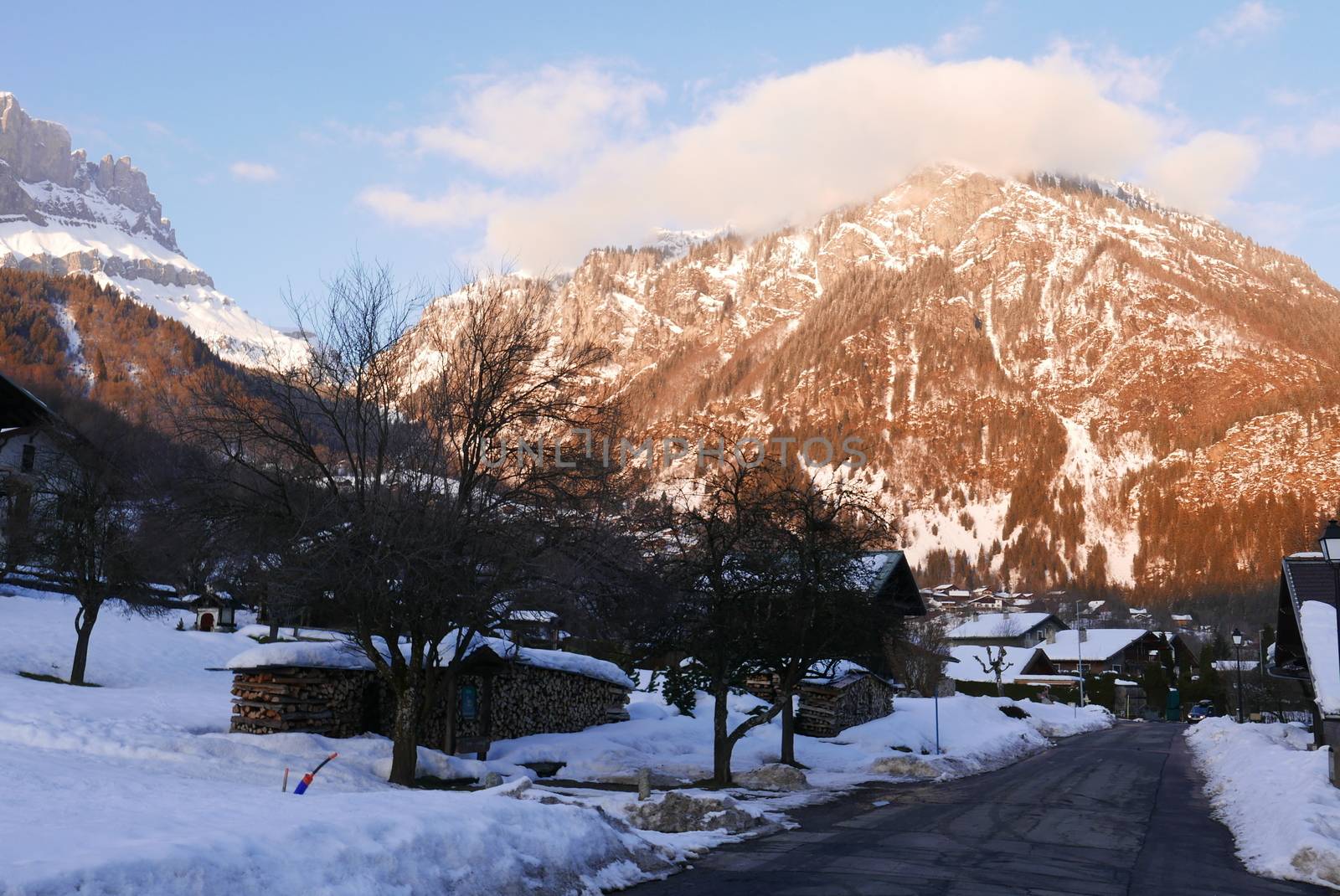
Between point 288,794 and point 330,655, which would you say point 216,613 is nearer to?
point 330,655

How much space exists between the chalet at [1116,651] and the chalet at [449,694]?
311 ft

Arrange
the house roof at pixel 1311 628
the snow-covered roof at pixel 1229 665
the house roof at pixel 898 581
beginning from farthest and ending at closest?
the snow-covered roof at pixel 1229 665 < the house roof at pixel 898 581 < the house roof at pixel 1311 628

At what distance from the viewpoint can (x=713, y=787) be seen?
24.2 m

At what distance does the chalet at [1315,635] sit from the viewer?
21.3 meters

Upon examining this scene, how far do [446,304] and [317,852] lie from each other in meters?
16.2

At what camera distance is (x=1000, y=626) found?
450ft

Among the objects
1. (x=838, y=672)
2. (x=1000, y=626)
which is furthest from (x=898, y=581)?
(x=1000, y=626)

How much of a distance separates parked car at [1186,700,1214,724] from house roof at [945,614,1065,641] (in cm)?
4180

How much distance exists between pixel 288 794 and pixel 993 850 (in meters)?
10.1

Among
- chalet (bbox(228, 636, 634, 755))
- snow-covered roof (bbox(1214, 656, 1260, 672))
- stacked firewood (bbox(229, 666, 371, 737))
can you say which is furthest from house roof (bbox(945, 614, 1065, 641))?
stacked firewood (bbox(229, 666, 371, 737))

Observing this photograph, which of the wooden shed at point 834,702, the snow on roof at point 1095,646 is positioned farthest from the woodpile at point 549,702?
the snow on roof at point 1095,646

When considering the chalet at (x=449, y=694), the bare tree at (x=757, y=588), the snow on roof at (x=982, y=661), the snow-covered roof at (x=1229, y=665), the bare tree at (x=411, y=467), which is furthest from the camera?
the snow on roof at (x=982, y=661)

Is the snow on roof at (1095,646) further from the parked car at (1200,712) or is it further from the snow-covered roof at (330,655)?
the snow-covered roof at (330,655)

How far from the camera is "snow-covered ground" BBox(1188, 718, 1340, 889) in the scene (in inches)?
560
